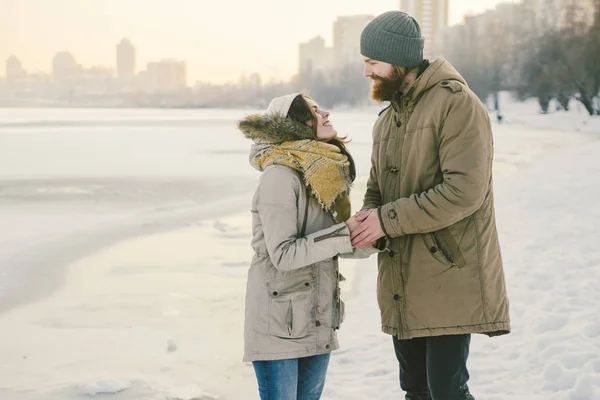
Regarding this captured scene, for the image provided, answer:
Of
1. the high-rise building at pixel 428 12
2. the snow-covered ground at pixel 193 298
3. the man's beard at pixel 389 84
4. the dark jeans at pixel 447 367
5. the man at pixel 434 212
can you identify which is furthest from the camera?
the high-rise building at pixel 428 12

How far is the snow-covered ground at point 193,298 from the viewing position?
14.0 ft

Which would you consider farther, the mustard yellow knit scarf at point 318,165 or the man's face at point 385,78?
the man's face at point 385,78

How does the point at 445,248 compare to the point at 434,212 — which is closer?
the point at 434,212

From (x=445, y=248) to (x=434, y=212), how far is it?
17cm

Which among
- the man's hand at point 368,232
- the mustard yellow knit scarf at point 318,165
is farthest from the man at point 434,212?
the mustard yellow knit scarf at point 318,165

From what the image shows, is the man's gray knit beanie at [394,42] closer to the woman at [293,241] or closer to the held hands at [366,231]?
the woman at [293,241]

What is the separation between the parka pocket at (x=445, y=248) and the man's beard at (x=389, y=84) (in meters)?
0.54

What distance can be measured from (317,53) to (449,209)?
201 m

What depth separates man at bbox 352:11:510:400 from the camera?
93.6 inches

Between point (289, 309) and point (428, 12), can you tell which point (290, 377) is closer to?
point (289, 309)

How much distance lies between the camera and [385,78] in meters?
2.61

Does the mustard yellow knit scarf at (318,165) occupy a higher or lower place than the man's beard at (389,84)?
lower

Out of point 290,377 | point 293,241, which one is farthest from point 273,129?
point 290,377

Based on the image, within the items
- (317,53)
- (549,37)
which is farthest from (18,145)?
(317,53)
